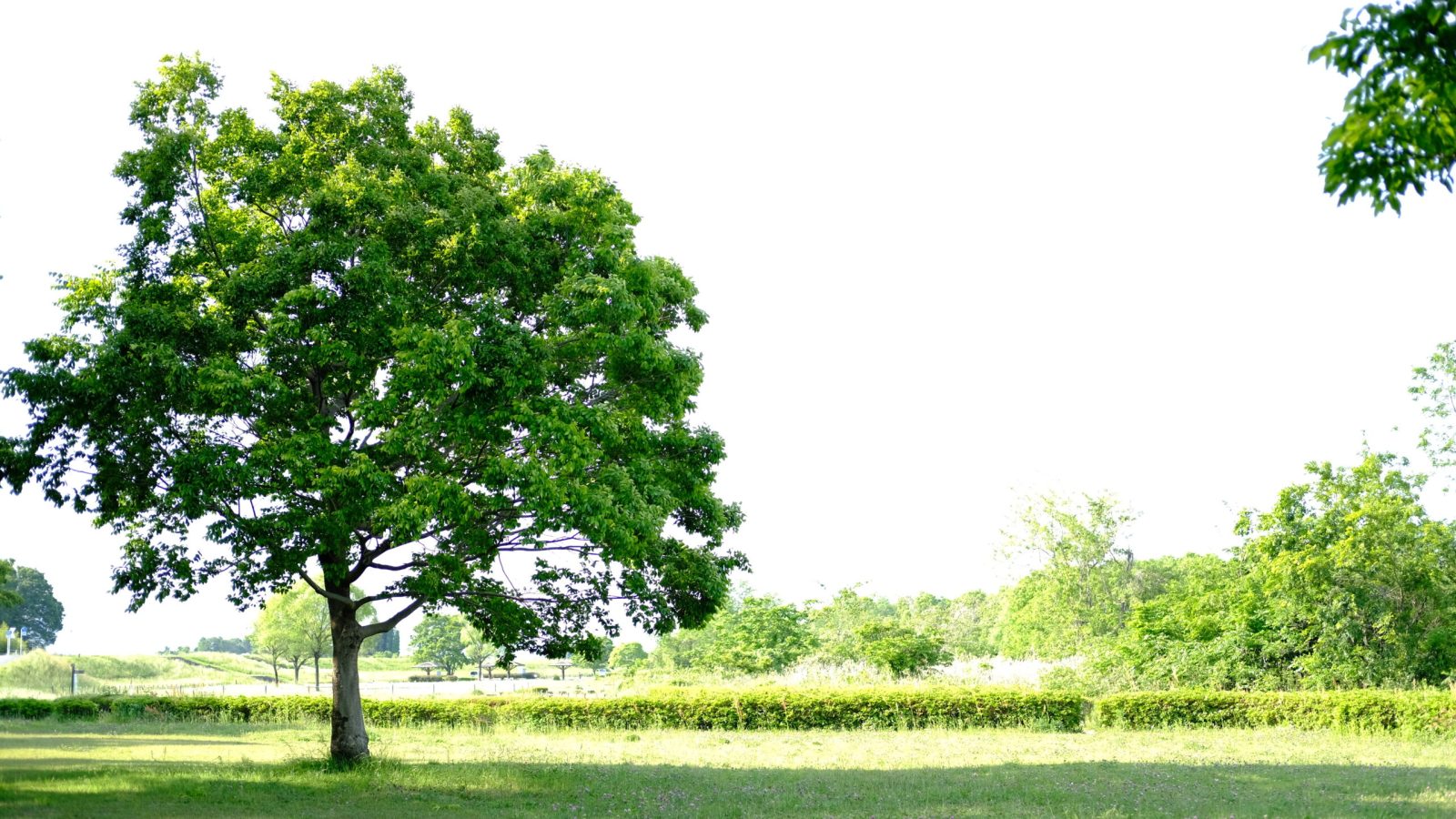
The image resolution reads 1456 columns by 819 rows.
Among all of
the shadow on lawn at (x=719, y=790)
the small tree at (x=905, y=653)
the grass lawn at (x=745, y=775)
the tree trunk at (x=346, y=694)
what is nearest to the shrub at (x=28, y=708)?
the grass lawn at (x=745, y=775)

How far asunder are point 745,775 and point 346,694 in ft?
21.1

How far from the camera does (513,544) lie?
50.4ft

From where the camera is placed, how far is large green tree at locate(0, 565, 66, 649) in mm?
88625

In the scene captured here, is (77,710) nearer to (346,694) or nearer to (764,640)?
(346,694)

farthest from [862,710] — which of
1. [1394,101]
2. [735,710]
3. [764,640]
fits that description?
[1394,101]

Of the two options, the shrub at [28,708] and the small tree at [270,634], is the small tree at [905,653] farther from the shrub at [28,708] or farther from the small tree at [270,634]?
the small tree at [270,634]

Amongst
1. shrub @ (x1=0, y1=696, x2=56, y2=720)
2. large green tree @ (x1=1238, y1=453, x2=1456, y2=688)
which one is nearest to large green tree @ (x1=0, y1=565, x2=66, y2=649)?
shrub @ (x1=0, y1=696, x2=56, y2=720)

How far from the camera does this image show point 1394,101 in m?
5.51

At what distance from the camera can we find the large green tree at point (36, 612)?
291 feet

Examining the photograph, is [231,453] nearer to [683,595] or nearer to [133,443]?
[133,443]

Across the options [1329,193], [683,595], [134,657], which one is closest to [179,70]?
[683,595]

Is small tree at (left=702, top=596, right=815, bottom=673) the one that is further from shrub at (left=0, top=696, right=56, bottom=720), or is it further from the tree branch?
the tree branch

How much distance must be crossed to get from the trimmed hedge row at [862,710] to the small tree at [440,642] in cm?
4367

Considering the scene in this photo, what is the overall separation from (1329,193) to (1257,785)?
11.7 meters
